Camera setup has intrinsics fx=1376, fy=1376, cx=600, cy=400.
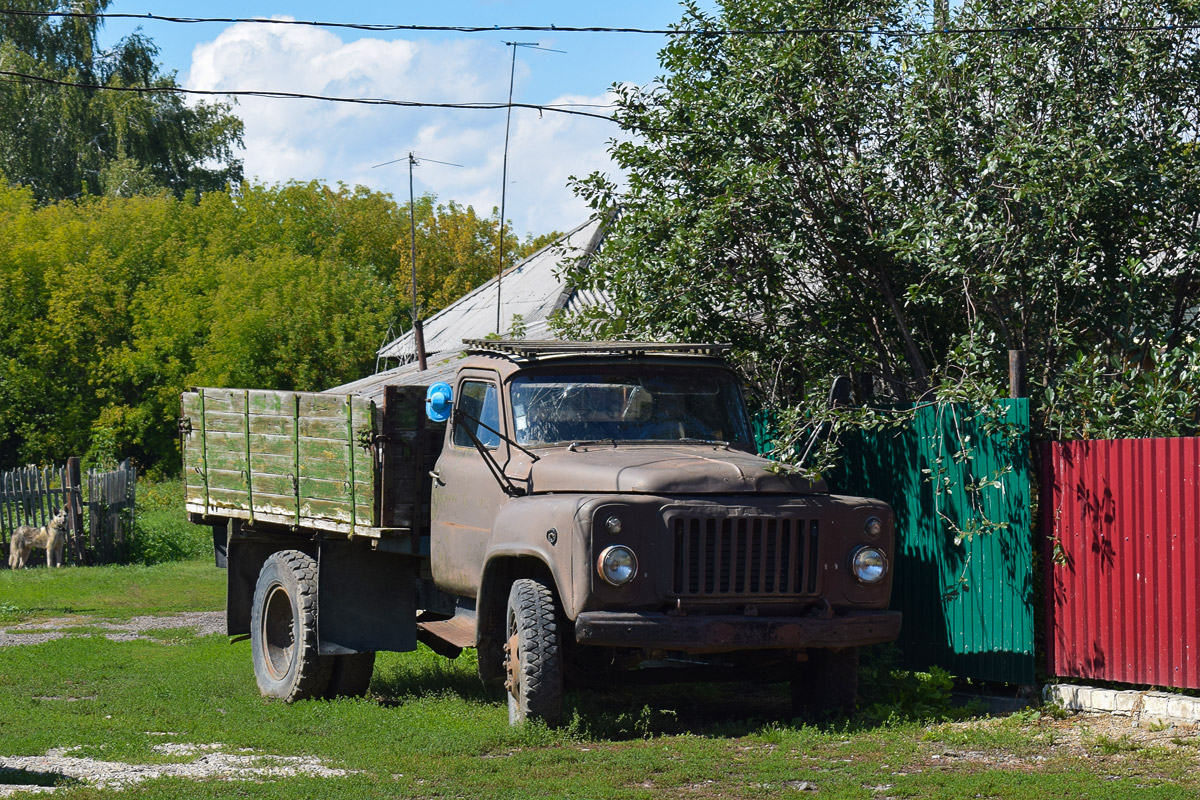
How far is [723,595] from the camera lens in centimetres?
750

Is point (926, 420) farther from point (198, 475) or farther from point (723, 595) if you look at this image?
point (198, 475)

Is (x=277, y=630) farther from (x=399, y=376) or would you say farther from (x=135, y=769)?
(x=399, y=376)

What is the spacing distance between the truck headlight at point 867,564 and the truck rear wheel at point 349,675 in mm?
3719

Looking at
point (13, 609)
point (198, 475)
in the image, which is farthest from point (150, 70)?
point (198, 475)

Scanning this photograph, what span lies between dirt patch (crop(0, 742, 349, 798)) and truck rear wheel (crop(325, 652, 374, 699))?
2.06 m

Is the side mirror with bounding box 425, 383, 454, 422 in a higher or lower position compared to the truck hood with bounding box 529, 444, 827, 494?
higher

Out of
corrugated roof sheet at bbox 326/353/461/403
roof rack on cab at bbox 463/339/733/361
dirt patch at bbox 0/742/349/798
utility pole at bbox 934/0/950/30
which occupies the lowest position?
dirt patch at bbox 0/742/349/798

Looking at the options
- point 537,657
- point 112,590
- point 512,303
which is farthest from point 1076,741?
point 512,303

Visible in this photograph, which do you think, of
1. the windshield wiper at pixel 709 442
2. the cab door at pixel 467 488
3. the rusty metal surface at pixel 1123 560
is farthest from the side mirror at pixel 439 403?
the rusty metal surface at pixel 1123 560

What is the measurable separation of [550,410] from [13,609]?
1045cm

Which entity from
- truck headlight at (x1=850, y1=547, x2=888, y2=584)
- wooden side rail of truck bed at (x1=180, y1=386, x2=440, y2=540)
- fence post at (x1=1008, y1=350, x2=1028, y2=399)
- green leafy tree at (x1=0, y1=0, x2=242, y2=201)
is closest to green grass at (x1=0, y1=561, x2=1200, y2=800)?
truck headlight at (x1=850, y1=547, x2=888, y2=584)

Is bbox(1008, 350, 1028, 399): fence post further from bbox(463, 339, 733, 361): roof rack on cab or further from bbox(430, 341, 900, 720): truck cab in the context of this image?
bbox(463, 339, 733, 361): roof rack on cab

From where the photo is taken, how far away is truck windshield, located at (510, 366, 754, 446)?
28.2 ft

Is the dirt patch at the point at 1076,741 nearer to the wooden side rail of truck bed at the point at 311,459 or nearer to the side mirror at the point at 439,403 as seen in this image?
the side mirror at the point at 439,403
